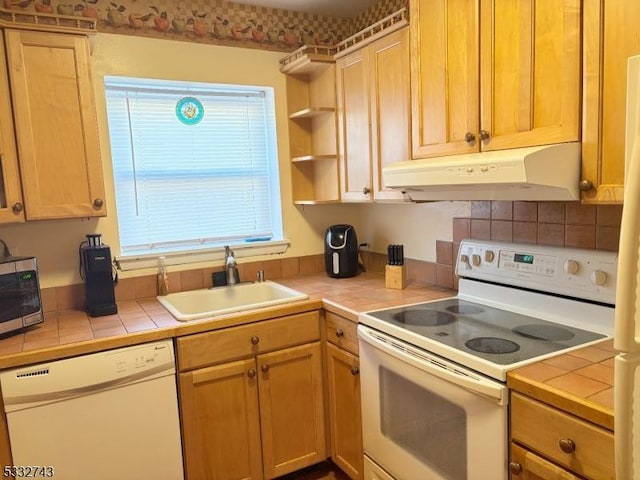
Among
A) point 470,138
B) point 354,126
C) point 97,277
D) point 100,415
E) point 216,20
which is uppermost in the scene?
point 216,20

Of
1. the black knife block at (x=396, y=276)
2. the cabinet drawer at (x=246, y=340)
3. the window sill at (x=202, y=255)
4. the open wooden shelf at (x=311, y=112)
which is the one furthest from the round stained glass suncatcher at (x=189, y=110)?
the black knife block at (x=396, y=276)

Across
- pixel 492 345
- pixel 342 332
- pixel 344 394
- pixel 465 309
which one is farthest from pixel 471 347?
pixel 344 394

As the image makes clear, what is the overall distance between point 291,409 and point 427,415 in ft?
2.59

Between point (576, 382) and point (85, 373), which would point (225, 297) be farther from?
point (576, 382)

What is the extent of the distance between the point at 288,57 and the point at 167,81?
0.67m

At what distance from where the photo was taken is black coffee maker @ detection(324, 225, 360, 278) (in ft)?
8.72

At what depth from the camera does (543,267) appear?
5.72 feet

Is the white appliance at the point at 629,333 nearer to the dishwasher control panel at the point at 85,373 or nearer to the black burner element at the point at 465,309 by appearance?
the black burner element at the point at 465,309

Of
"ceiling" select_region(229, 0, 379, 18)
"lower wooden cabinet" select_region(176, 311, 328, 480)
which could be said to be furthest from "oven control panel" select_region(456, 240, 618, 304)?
"ceiling" select_region(229, 0, 379, 18)

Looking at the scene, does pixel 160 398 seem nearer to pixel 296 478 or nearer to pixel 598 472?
pixel 296 478

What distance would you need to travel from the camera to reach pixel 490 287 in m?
1.97

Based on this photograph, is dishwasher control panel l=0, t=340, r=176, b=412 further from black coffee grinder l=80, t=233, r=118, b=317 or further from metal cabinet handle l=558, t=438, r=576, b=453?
metal cabinet handle l=558, t=438, r=576, b=453

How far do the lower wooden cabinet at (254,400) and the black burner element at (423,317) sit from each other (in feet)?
1.57

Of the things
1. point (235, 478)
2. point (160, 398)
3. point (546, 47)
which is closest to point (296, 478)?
point (235, 478)
